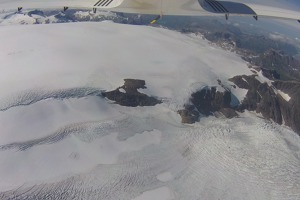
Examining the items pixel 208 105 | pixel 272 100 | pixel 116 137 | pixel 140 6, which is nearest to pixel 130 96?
pixel 116 137

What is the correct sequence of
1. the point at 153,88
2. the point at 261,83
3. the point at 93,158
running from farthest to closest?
the point at 261,83 < the point at 153,88 < the point at 93,158

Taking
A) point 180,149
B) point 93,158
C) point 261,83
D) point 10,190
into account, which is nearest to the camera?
point 10,190

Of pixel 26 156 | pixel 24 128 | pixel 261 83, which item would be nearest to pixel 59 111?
pixel 24 128

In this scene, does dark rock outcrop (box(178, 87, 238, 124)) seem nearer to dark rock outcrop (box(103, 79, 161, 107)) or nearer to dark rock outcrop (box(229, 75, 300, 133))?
dark rock outcrop (box(229, 75, 300, 133))

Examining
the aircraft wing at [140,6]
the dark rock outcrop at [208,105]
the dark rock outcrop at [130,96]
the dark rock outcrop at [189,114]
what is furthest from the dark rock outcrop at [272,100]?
the aircraft wing at [140,6]

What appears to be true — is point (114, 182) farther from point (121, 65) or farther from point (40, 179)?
point (121, 65)

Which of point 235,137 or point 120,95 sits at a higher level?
point 120,95

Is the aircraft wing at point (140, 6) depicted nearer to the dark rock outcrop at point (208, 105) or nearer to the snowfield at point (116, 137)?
the snowfield at point (116, 137)

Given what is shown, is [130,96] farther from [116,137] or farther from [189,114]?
[116,137]
